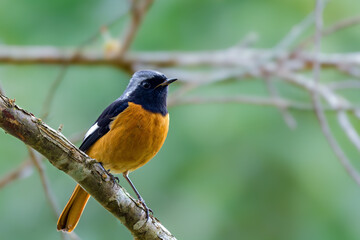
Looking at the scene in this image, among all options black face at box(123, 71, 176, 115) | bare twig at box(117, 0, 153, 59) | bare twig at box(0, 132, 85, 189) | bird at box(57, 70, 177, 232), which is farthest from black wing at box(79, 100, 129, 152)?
bare twig at box(117, 0, 153, 59)

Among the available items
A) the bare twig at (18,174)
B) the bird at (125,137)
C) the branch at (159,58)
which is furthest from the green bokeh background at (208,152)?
the bird at (125,137)

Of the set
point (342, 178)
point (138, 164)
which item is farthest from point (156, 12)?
point (138, 164)

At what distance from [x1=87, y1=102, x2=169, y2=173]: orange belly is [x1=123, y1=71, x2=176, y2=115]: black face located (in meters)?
0.11

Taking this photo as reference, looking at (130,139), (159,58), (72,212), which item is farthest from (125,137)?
(159,58)

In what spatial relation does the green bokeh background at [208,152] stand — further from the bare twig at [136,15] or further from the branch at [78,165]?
the branch at [78,165]

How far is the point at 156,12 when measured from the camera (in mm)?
7707

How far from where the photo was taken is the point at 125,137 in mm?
3881

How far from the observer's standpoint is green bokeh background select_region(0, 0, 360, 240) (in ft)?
21.3

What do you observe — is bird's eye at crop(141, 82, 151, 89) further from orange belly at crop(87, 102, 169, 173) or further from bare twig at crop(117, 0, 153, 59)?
bare twig at crop(117, 0, 153, 59)

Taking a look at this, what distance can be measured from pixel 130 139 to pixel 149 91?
1.86 ft

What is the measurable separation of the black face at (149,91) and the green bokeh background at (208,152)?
2.52 m

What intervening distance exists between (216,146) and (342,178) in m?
1.67

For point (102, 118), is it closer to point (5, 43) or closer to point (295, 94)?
point (5, 43)

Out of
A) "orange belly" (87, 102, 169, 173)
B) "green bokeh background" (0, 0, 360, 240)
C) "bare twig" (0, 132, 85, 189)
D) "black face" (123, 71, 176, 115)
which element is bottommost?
"bare twig" (0, 132, 85, 189)
